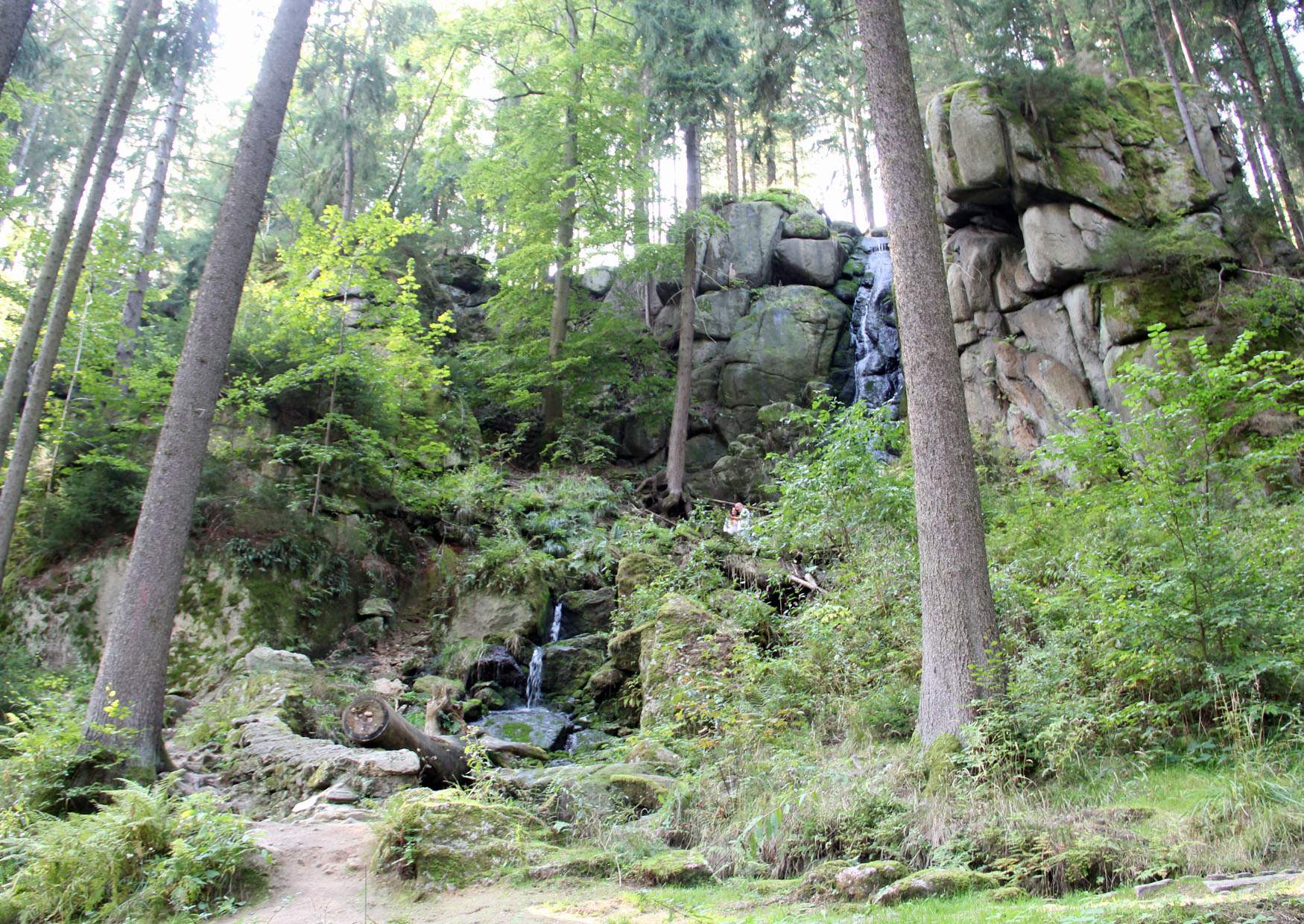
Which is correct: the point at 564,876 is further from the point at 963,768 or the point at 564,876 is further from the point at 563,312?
the point at 563,312

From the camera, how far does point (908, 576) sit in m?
8.05

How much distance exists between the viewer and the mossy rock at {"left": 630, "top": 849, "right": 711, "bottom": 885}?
4418mm

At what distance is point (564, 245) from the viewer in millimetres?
19328

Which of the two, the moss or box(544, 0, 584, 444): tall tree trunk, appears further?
the moss

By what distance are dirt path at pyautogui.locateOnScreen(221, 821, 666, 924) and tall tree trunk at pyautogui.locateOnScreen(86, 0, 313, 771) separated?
2101 mm

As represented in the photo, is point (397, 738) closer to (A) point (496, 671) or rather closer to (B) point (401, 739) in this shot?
(B) point (401, 739)

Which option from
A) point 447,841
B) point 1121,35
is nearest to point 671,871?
point 447,841

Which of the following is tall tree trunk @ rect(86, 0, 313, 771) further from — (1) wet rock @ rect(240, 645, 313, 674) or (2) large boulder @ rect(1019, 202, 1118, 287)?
(2) large boulder @ rect(1019, 202, 1118, 287)

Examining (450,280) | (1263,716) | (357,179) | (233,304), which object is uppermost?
(357,179)

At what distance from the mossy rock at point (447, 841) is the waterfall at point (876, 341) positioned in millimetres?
16632

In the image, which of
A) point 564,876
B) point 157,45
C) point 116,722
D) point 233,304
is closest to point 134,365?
point 157,45

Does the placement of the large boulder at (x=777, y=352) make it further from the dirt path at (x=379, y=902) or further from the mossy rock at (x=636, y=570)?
the dirt path at (x=379, y=902)

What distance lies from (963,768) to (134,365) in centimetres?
1377

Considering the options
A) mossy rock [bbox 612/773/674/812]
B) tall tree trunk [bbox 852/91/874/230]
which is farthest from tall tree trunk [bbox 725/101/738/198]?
mossy rock [bbox 612/773/674/812]
